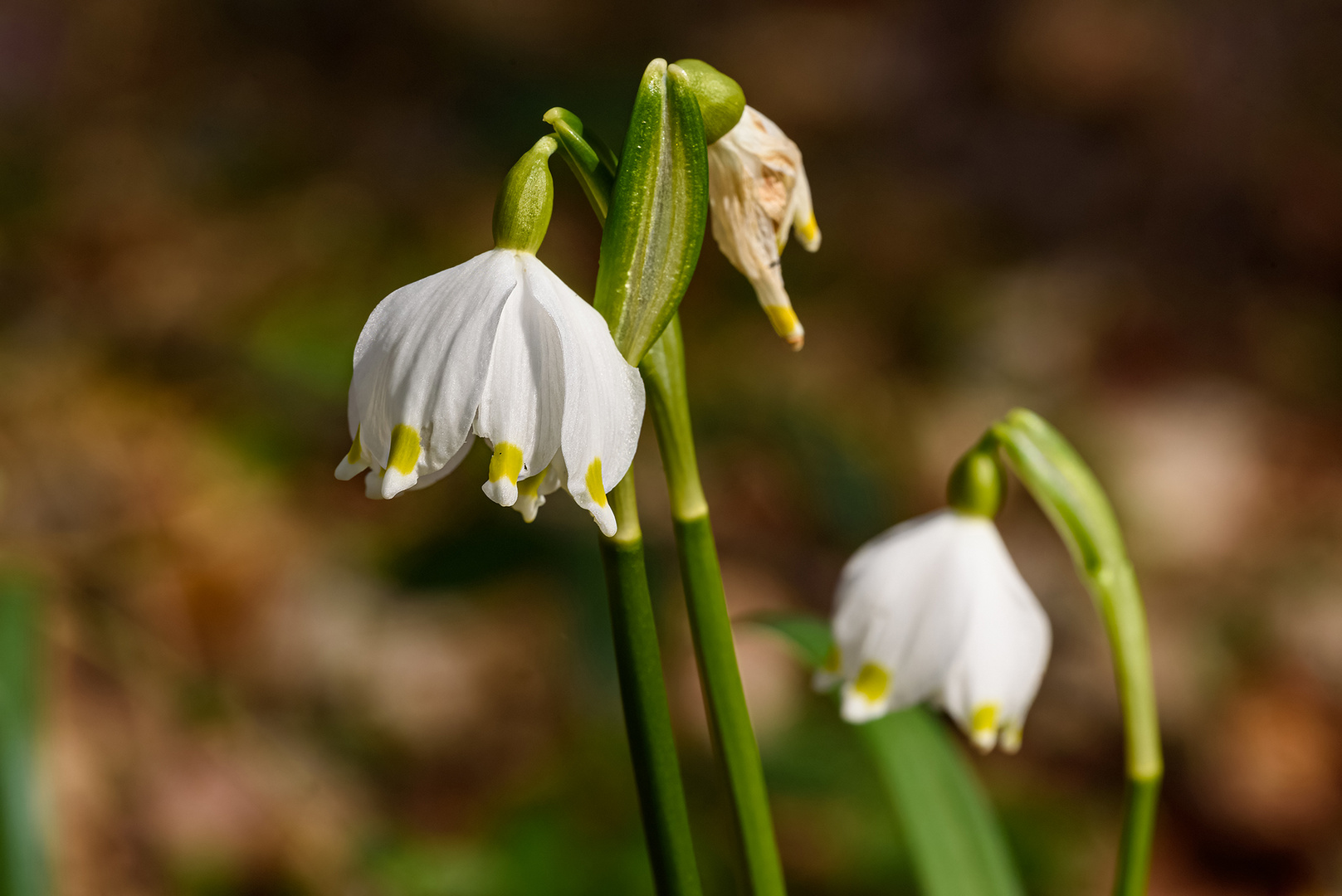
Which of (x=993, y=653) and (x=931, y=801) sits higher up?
(x=993, y=653)

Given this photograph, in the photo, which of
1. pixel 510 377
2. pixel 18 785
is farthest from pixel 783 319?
pixel 18 785

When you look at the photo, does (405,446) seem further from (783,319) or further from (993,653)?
(993,653)

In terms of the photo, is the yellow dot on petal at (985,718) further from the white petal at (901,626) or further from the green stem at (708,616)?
the green stem at (708,616)

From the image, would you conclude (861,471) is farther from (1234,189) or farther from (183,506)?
(1234,189)

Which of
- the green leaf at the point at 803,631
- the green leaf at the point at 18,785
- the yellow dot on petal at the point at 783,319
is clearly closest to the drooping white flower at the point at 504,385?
the yellow dot on petal at the point at 783,319

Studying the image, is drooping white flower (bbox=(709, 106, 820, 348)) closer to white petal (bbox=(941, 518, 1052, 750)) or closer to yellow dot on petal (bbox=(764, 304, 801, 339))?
yellow dot on petal (bbox=(764, 304, 801, 339))

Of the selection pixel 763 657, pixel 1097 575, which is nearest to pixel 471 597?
pixel 763 657
